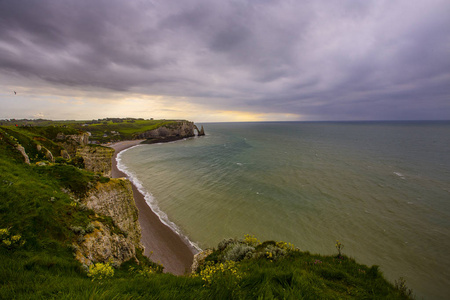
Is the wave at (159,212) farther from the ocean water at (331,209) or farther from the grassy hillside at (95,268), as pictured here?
the grassy hillside at (95,268)

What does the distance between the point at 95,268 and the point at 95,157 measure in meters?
26.1

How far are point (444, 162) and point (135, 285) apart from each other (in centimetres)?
8407

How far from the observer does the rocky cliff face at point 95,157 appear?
25438 millimetres

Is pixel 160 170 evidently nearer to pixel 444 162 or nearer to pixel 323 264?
pixel 323 264

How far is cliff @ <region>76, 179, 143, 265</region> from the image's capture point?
8.95 metres

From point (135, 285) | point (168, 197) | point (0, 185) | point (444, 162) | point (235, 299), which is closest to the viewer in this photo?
point (235, 299)

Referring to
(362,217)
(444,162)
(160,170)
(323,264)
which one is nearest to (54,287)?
(323,264)

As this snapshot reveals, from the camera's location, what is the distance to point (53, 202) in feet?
31.7

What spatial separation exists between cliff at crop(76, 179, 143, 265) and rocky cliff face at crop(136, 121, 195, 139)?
133030 millimetres

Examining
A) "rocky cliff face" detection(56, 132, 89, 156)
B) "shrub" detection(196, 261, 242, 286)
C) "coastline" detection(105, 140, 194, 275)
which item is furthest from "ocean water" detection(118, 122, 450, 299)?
"shrub" detection(196, 261, 242, 286)

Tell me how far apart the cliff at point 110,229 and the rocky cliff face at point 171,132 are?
13303 cm

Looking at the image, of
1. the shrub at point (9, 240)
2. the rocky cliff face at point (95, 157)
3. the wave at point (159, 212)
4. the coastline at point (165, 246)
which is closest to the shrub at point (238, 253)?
the shrub at point (9, 240)

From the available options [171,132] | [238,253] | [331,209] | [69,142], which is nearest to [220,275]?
[238,253]

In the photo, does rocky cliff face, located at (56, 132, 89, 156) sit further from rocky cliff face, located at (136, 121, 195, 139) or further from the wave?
rocky cliff face, located at (136, 121, 195, 139)
